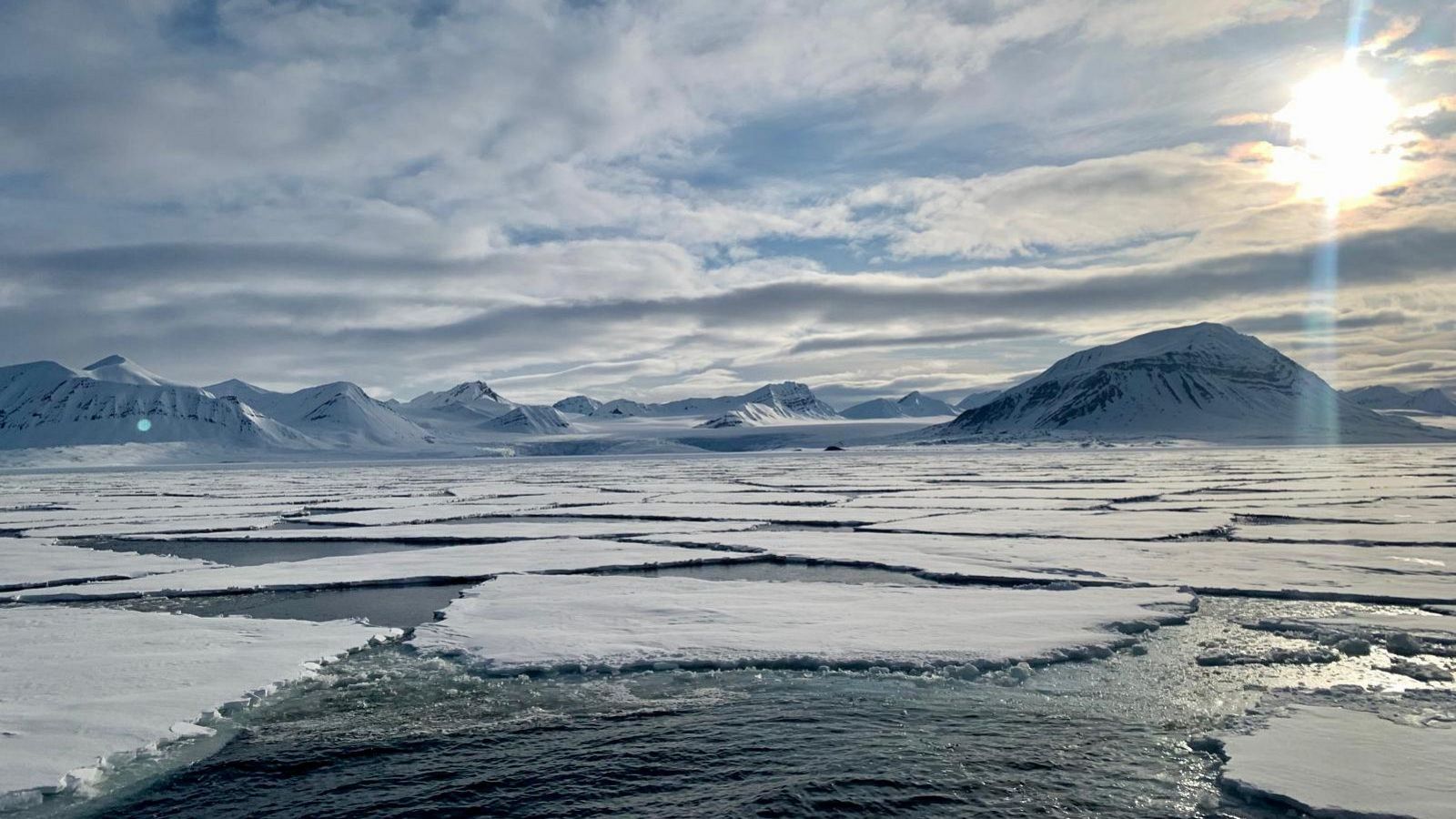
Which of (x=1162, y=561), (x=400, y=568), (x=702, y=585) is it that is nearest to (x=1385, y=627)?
(x=1162, y=561)

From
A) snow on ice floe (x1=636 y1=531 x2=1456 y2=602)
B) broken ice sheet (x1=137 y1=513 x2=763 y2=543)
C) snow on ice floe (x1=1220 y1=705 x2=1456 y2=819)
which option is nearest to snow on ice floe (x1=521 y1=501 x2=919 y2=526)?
broken ice sheet (x1=137 y1=513 x2=763 y2=543)

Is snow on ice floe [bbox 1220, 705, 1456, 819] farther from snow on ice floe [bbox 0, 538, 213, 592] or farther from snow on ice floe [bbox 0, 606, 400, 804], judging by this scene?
snow on ice floe [bbox 0, 538, 213, 592]

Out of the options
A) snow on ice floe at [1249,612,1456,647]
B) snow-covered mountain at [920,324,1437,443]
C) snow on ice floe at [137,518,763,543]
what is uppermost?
snow-covered mountain at [920,324,1437,443]

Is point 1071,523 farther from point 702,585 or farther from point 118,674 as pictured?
point 118,674

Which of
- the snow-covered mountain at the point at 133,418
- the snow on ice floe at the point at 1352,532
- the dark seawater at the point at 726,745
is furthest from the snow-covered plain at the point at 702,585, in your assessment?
the snow-covered mountain at the point at 133,418

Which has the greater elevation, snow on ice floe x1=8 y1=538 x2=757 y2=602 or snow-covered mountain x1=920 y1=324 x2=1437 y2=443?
snow-covered mountain x1=920 y1=324 x2=1437 y2=443

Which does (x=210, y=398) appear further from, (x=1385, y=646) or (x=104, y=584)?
(x=1385, y=646)

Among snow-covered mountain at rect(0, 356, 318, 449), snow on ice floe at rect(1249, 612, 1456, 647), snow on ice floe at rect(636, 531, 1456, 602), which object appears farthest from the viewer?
snow-covered mountain at rect(0, 356, 318, 449)
